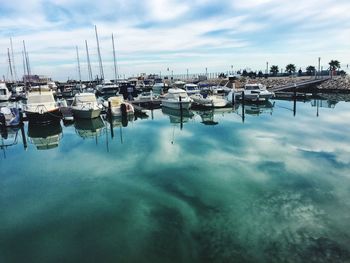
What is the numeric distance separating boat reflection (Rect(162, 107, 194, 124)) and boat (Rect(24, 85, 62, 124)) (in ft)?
43.9

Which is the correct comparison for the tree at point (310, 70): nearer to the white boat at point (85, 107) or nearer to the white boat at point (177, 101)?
the white boat at point (177, 101)

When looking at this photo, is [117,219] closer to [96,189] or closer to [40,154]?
[96,189]

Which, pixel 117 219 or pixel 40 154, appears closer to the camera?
pixel 117 219

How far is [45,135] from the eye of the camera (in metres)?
30.6

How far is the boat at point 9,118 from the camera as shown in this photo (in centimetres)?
3194

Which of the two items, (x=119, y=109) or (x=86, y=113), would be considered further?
(x=119, y=109)

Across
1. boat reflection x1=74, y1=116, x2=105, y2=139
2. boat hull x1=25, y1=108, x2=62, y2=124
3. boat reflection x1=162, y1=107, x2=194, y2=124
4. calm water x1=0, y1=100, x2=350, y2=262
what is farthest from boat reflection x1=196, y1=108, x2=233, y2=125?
boat hull x1=25, y1=108, x2=62, y2=124

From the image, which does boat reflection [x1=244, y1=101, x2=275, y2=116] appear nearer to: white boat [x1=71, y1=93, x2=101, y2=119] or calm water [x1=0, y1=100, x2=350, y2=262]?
calm water [x1=0, y1=100, x2=350, y2=262]

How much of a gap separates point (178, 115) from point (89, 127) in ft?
38.7

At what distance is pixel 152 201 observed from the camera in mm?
14820

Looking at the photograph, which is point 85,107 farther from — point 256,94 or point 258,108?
point 256,94

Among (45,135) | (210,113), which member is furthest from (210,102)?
(45,135)

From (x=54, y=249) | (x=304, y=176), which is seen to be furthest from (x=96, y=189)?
(x=304, y=176)

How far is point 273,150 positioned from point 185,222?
12.3 metres
